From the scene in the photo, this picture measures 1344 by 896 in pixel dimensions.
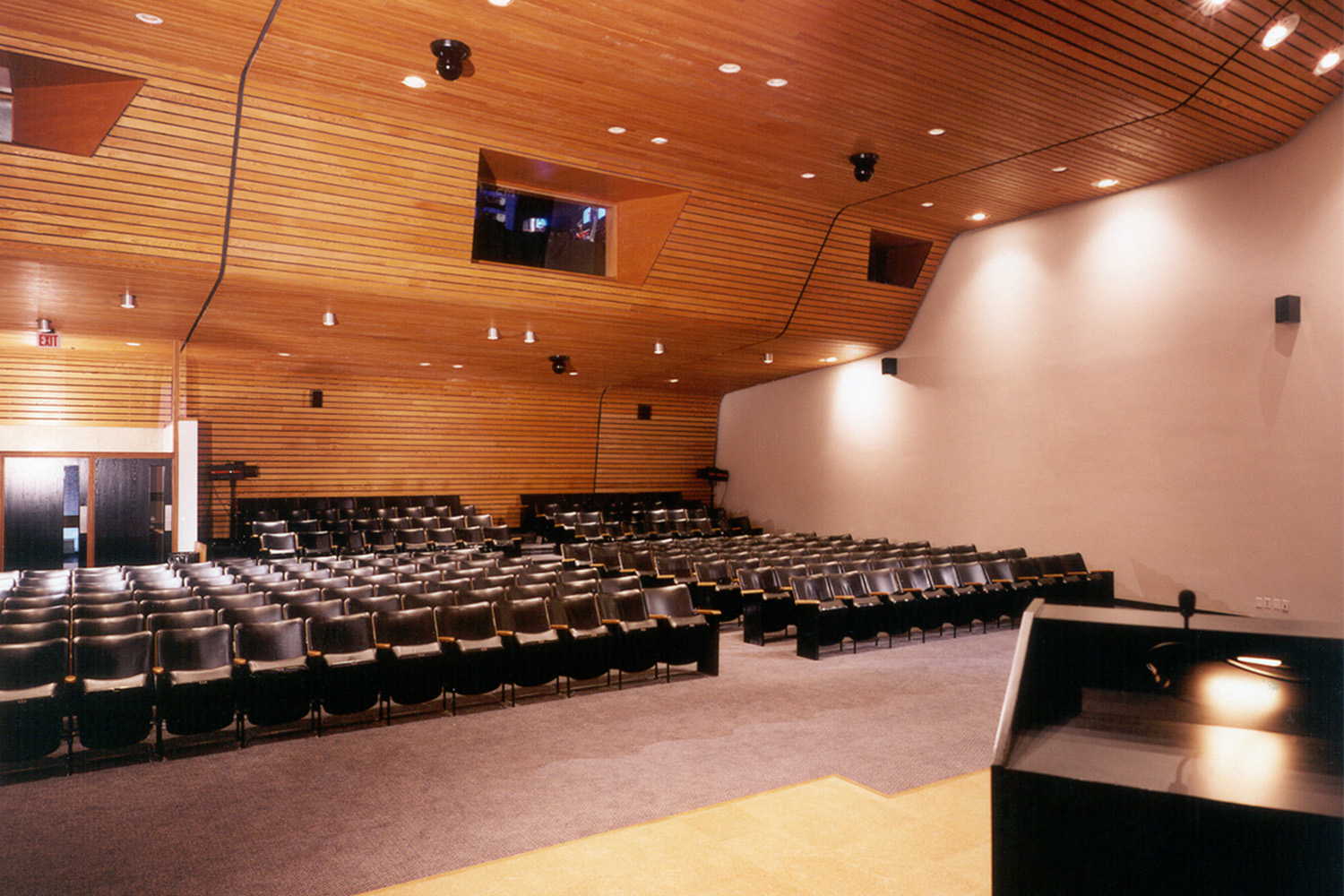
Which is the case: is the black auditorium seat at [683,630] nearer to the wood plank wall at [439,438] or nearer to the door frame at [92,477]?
the door frame at [92,477]

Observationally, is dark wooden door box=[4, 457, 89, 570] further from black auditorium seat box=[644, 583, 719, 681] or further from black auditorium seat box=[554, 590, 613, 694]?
black auditorium seat box=[644, 583, 719, 681]

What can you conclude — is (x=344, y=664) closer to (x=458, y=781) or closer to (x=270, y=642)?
(x=270, y=642)

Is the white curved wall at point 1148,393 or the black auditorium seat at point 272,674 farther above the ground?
the white curved wall at point 1148,393

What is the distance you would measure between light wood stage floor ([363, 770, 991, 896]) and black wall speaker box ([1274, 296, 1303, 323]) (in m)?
7.30

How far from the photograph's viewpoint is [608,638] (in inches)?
274

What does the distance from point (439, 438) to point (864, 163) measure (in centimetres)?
1086

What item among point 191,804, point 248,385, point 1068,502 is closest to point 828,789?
point 191,804

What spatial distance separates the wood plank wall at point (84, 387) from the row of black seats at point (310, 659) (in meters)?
8.80

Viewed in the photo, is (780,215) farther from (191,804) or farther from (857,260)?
(191,804)

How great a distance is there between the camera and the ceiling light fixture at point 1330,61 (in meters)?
7.00

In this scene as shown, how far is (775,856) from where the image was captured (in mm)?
3652

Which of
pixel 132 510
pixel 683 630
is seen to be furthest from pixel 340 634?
pixel 132 510

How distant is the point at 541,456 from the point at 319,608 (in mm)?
10972

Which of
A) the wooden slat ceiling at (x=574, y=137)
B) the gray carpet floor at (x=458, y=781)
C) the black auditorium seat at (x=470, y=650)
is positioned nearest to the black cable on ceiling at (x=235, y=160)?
the wooden slat ceiling at (x=574, y=137)
